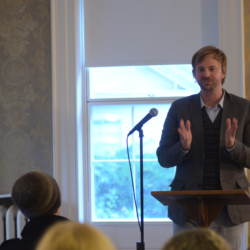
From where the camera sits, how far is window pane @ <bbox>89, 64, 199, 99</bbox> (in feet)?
12.6

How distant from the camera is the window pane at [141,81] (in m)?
3.84

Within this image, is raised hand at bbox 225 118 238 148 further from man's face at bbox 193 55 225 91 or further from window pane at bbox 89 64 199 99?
window pane at bbox 89 64 199 99

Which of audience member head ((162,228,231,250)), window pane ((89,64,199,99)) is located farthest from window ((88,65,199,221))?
audience member head ((162,228,231,250))

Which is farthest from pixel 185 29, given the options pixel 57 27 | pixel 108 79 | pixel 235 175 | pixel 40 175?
pixel 40 175

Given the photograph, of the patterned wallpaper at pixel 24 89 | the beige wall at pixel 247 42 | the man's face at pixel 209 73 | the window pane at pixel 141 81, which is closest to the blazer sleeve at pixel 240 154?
the man's face at pixel 209 73

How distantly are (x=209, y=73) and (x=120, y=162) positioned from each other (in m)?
1.50

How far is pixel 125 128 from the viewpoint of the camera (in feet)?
12.8

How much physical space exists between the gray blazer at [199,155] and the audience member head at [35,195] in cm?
89

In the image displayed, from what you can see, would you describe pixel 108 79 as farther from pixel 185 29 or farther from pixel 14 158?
pixel 14 158

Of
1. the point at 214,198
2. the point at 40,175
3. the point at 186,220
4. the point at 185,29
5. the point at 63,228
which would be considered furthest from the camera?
the point at 185,29

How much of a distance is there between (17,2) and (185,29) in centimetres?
133

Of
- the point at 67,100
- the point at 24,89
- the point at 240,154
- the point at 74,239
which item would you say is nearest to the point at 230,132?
the point at 240,154

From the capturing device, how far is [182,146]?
8.09 feet

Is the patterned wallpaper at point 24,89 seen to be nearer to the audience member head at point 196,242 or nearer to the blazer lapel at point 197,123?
the blazer lapel at point 197,123
